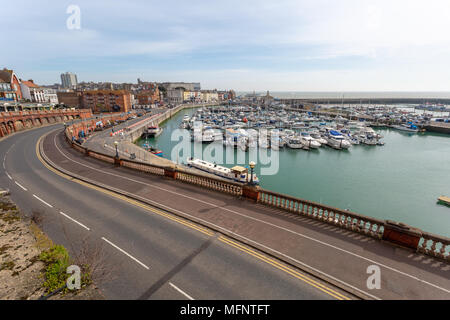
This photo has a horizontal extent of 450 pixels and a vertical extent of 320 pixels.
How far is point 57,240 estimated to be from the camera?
1089cm

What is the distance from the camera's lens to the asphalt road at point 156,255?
7.93 meters

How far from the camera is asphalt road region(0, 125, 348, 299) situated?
26.0ft

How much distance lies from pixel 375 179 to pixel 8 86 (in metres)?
115

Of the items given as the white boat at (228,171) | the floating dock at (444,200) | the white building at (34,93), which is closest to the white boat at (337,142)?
the floating dock at (444,200)

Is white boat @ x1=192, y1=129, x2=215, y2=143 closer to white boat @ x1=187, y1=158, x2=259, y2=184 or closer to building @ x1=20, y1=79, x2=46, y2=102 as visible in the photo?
white boat @ x1=187, y1=158, x2=259, y2=184

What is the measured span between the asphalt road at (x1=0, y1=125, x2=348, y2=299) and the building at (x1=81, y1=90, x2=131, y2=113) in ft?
368

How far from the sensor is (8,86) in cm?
7419

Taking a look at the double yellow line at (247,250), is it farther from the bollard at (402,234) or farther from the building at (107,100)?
the building at (107,100)

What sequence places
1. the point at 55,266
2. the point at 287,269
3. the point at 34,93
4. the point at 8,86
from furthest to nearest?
1. the point at 34,93
2. the point at 8,86
3. the point at 287,269
4. the point at 55,266

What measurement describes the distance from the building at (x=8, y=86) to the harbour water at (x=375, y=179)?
206ft

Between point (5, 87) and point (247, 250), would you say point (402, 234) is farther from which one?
point (5, 87)

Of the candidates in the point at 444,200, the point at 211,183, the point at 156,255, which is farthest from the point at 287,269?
the point at 444,200
